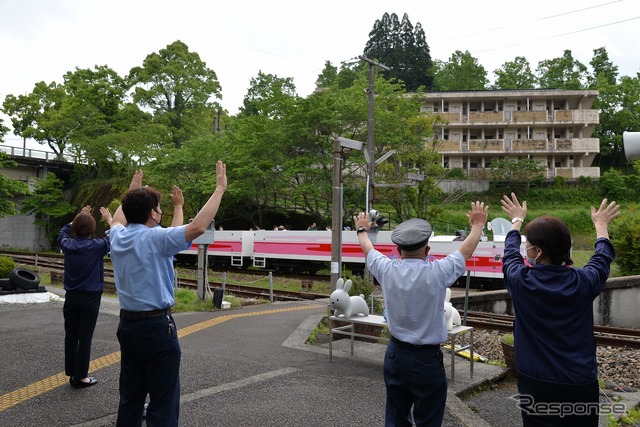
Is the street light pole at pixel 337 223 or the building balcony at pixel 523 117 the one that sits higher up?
the building balcony at pixel 523 117

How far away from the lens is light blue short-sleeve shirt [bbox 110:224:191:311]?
3320 millimetres

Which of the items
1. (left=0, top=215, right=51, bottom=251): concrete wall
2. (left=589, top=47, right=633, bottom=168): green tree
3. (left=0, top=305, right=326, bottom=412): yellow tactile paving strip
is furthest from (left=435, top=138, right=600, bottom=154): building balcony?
(left=0, top=305, right=326, bottom=412): yellow tactile paving strip

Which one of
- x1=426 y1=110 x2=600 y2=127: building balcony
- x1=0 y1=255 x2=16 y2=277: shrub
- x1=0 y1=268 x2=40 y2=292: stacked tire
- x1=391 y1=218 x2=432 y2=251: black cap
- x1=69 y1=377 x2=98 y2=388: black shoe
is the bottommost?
x1=69 y1=377 x2=98 y2=388: black shoe

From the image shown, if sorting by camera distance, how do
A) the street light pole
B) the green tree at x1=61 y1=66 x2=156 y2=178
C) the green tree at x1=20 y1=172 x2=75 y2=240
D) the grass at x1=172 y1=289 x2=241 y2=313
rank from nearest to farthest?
1. the street light pole
2. the grass at x1=172 y1=289 x2=241 y2=313
3. the green tree at x1=61 y1=66 x2=156 y2=178
4. the green tree at x1=20 y1=172 x2=75 y2=240

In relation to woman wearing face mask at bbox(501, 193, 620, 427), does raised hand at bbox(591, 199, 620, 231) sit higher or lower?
higher

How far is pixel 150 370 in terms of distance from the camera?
3.23 metres

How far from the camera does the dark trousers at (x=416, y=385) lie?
3.00 meters

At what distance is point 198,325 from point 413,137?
18.1 meters

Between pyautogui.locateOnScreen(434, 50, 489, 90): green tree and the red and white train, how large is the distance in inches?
1415

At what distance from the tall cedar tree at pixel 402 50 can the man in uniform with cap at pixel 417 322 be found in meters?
52.4

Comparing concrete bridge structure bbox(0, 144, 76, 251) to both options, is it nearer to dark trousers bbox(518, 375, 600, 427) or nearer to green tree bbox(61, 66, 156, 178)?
green tree bbox(61, 66, 156, 178)

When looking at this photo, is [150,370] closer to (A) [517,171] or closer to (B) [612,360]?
(B) [612,360]

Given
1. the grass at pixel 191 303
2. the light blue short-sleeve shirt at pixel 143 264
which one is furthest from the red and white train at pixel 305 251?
the light blue short-sleeve shirt at pixel 143 264

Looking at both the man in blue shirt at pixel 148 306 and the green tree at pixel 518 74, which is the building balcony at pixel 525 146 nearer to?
the green tree at pixel 518 74
